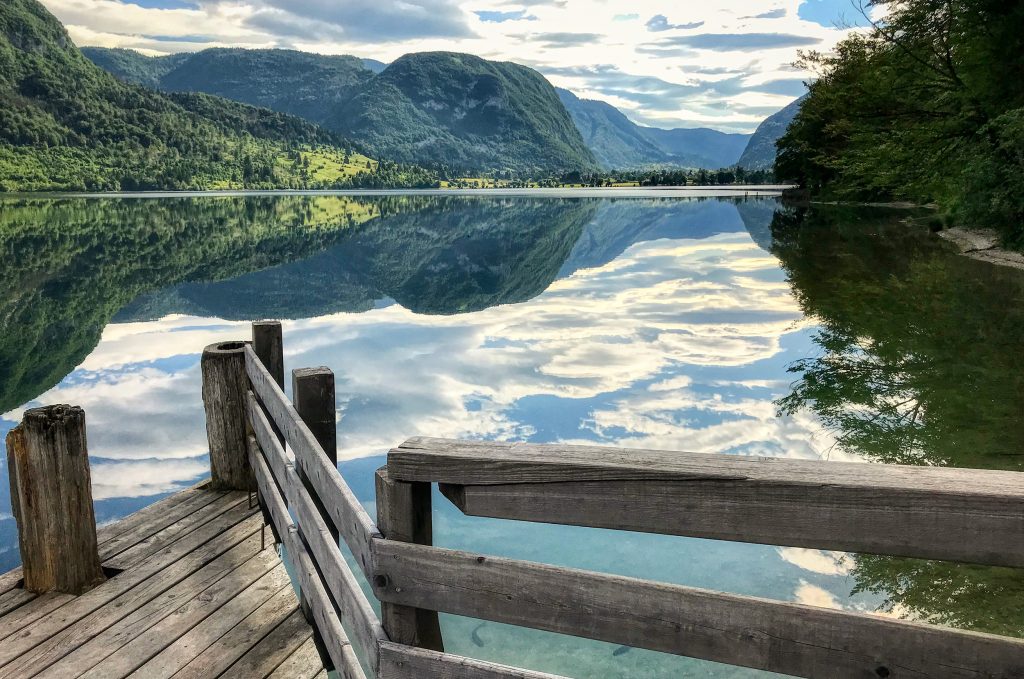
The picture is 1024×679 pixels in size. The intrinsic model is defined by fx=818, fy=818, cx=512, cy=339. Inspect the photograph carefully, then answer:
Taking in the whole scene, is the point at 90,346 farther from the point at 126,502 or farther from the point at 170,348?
the point at 126,502

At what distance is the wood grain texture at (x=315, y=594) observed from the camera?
4039 mm

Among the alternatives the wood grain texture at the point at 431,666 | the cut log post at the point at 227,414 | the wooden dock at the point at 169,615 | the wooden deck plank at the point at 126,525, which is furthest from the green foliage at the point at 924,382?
the wooden deck plank at the point at 126,525

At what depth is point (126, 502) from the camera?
10.8m

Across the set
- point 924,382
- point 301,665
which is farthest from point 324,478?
point 924,382

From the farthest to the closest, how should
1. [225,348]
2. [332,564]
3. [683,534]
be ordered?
[225,348]
[332,564]
[683,534]

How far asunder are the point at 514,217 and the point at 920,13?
4777 centimetres

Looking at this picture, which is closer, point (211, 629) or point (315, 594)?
point (315, 594)

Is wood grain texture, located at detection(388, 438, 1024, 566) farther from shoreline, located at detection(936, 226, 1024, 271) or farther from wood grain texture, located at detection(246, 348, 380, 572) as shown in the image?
shoreline, located at detection(936, 226, 1024, 271)

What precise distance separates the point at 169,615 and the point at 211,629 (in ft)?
1.28

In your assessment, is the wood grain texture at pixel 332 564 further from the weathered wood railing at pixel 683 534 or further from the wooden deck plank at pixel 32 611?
the wooden deck plank at pixel 32 611

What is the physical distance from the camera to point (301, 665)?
15.8 ft

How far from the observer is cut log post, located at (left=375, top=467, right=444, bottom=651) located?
3.06 m

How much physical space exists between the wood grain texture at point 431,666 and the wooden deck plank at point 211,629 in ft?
7.27

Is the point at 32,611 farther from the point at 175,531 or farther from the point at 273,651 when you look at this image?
the point at 273,651
